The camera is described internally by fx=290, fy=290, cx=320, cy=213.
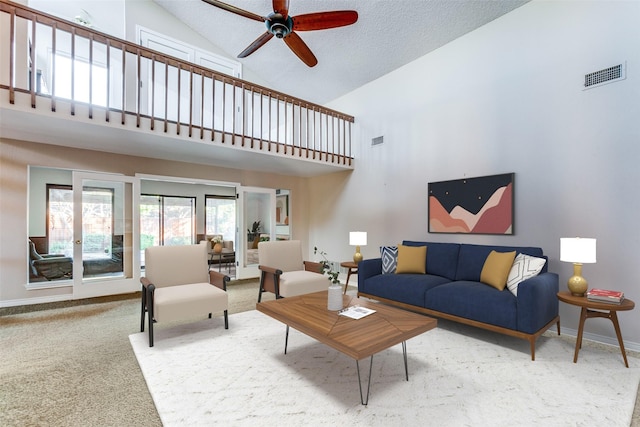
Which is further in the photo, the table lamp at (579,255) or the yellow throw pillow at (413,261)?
the yellow throw pillow at (413,261)

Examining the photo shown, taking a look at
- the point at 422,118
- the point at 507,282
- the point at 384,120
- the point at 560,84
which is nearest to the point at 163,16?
the point at 384,120

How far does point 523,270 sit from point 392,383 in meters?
1.93

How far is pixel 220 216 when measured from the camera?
9430 mm

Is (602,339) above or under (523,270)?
under

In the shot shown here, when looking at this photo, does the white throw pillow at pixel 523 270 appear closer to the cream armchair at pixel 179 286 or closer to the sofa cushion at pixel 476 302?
the sofa cushion at pixel 476 302

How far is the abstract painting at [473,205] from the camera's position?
3785 millimetres

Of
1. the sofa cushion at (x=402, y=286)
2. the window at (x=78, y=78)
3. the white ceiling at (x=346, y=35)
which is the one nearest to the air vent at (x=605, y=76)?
the white ceiling at (x=346, y=35)

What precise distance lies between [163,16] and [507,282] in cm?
754

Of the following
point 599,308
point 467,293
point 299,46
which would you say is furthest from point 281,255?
point 599,308

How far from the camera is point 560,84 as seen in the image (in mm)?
3365

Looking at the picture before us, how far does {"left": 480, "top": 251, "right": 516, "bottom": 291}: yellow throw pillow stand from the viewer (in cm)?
314

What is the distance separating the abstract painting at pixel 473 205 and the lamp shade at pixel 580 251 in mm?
969

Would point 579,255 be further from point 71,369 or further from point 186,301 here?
point 71,369

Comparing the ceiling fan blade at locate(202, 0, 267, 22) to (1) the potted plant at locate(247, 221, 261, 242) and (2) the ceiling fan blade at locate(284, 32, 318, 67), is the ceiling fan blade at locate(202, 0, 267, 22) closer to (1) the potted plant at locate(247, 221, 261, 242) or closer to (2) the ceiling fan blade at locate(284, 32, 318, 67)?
(2) the ceiling fan blade at locate(284, 32, 318, 67)
